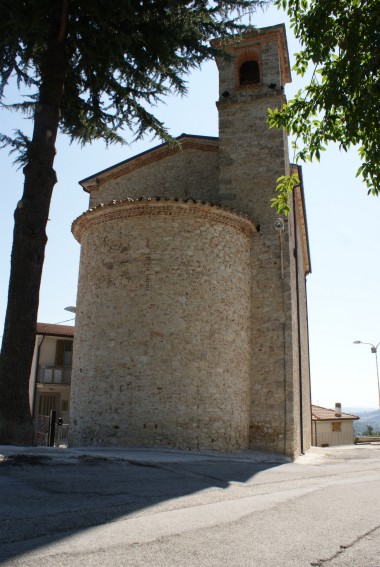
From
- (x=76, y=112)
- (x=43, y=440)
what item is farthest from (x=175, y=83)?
(x=43, y=440)

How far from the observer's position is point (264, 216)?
1427 centimetres

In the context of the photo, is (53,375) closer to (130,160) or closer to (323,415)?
(130,160)

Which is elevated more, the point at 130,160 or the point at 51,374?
the point at 130,160

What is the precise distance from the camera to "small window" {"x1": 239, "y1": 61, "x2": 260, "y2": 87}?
53.6ft

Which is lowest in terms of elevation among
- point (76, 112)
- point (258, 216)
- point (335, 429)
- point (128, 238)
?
point (335, 429)

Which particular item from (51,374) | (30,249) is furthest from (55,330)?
(30,249)

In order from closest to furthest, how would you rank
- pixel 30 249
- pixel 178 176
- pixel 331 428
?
1. pixel 30 249
2. pixel 178 176
3. pixel 331 428

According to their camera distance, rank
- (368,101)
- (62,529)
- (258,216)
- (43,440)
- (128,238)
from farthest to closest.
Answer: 1. (43,440)
2. (258,216)
3. (128,238)
4. (368,101)
5. (62,529)

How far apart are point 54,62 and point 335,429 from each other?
1021 inches

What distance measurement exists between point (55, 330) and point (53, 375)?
3196 mm

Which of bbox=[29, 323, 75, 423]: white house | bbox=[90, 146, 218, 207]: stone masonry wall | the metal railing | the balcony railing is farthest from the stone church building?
bbox=[29, 323, 75, 423]: white house

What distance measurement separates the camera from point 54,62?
34.8 ft

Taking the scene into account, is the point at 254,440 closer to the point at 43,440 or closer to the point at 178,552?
the point at 43,440

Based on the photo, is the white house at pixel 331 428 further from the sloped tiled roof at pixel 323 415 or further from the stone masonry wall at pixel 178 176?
the stone masonry wall at pixel 178 176
